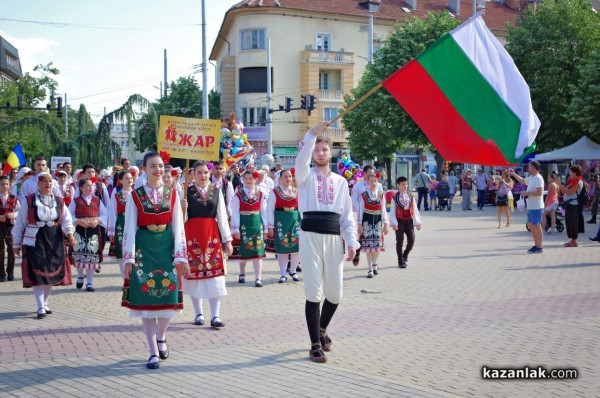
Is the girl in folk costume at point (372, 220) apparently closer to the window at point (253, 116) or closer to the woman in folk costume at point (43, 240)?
the woman in folk costume at point (43, 240)

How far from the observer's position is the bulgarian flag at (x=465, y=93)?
855 cm

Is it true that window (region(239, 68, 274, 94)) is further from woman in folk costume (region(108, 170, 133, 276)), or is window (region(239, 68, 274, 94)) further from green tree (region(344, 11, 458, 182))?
woman in folk costume (region(108, 170, 133, 276))

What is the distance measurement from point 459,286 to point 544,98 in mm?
29961

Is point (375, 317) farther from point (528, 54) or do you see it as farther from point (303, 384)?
point (528, 54)

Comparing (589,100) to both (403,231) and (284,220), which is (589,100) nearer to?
(403,231)

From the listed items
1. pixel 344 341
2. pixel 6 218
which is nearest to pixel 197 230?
pixel 344 341

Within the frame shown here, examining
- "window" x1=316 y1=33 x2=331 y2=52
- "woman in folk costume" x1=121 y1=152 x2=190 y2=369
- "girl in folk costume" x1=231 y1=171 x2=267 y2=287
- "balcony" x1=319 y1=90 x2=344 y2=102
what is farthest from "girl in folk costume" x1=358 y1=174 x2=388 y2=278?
"window" x1=316 y1=33 x2=331 y2=52

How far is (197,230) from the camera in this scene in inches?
378

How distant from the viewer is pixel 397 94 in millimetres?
8836

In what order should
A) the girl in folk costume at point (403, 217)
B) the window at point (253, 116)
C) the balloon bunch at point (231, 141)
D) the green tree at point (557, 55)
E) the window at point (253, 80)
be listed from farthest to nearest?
1. the window at point (253, 116)
2. the window at point (253, 80)
3. the green tree at point (557, 55)
4. the balloon bunch at point (231, 141)
5. the girl in folk costume at point (403, 217)

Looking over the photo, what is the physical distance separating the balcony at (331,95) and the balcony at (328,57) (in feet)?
7.86

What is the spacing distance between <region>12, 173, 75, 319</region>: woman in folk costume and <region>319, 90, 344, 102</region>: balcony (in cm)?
5212

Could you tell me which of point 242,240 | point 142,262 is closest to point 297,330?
point 142,262

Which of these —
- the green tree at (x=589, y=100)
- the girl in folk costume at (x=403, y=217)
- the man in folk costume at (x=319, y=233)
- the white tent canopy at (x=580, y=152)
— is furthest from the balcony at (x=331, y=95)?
the man in folk costume at (x=319, y=233)
